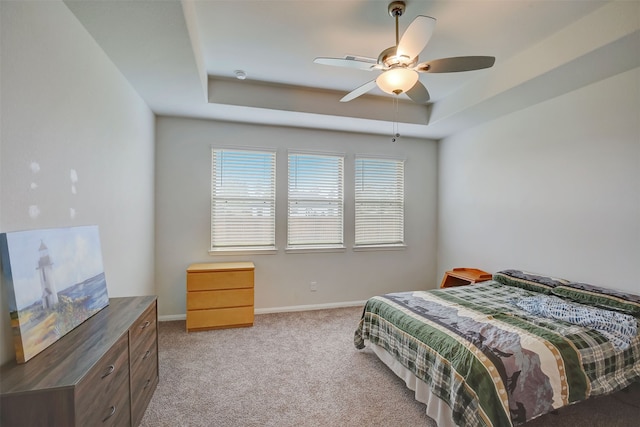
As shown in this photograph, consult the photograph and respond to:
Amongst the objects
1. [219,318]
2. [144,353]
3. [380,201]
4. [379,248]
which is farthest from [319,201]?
[144,353]

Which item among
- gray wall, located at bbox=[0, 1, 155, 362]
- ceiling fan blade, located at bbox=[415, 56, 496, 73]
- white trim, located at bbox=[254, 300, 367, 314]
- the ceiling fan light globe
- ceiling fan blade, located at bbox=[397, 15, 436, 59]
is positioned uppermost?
ceiling fan blade, located at bbox=[397, 15, 436, 59]

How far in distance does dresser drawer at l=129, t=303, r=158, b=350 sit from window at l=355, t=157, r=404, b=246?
9.49ft

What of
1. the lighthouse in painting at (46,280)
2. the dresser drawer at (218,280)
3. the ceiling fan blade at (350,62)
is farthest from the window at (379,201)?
the lighthouse in painting at (46,280)

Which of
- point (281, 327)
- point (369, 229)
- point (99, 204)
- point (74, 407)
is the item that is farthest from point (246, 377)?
point (369, 229)

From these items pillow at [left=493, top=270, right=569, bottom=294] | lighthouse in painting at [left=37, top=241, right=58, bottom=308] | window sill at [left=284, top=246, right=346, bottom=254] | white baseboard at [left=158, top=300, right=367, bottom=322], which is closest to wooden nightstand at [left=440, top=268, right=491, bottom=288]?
pillow at [left=493, top=270, right=569, bottom=294]

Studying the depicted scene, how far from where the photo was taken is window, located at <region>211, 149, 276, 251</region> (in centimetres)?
385

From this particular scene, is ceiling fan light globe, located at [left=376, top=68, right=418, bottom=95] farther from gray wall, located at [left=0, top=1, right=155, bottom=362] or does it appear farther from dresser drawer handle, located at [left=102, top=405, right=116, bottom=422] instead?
dresser drawer handle, located at [left=102, top=405, right=116, bottom=422]

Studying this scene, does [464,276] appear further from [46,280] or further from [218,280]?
[46,280]

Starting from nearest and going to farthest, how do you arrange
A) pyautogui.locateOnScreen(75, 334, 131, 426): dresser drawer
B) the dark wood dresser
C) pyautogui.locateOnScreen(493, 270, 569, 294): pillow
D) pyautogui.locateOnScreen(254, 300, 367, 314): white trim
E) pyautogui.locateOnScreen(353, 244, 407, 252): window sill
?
the dark wood dresser
pyautogui.locateOnScreen(75, 334, 131, 426): dresser drawer
pyautogui.locateOnScreen(493, 270, 569, 294): pillow
pyautogui.locateOnScreen(254, 300, 367, 314): white trim
pyautogui.locateOnScreen(353, 244, 407, 252): window sill

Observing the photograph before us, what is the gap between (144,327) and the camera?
1949 mm

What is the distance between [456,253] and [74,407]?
446 cm

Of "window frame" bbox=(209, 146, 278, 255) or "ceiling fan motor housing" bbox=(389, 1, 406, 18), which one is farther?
"window frame" bbox=(209, 146, 278, 255)

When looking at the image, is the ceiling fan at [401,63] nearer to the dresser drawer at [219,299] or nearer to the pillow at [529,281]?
the pillow at [529,281]

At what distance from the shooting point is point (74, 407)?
1089mm
